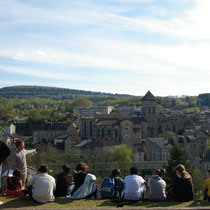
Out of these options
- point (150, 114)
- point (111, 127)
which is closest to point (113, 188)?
point (111, 127)

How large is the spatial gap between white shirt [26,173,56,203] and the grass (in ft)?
0.55

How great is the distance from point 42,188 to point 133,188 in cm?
245

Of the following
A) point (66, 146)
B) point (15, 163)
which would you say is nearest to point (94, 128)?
point (66, 146)

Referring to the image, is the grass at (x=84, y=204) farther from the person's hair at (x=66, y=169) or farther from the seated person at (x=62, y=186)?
the person's hair at (x=66, y=169)

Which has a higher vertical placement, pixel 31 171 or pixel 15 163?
pixel 15 163

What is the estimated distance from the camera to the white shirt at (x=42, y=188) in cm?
878

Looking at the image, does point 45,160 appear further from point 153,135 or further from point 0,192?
point 153,135

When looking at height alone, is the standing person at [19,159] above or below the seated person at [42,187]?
above

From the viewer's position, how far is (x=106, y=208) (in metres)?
8.07

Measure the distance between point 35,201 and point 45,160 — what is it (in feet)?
107

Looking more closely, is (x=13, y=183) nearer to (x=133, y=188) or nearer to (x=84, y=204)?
(x=84, y=204)

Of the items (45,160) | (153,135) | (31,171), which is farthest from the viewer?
(153,135)

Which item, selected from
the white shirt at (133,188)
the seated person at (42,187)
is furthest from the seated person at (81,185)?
the white shirt at (133,188)

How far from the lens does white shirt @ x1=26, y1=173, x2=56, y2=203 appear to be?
A: 8781 millimetres
